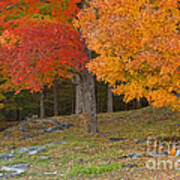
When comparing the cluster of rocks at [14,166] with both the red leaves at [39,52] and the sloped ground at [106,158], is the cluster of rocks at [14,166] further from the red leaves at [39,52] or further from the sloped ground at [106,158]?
the red leaves at [39,52]

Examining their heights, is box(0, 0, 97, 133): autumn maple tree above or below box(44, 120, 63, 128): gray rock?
above

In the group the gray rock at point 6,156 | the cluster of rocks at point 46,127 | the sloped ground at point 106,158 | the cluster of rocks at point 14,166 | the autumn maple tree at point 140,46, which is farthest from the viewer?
the cluster of rocks at point 46,127

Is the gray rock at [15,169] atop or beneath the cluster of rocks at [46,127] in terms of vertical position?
beneath

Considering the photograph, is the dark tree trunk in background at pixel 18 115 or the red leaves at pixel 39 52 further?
the dark tree trunk in background at pixel 18 115

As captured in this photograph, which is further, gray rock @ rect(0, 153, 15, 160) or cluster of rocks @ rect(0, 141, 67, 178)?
gray rock @ rect(0, 153, 15, 160)

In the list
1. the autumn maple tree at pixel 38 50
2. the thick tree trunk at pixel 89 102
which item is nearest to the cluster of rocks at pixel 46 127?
the thick tree trunk at pixel 89 102

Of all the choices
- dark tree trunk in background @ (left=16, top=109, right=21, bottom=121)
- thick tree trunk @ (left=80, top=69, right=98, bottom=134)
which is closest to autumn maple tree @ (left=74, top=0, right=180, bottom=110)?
thick tree trunk @ (left=80, top=69, right=98, bottom=134)

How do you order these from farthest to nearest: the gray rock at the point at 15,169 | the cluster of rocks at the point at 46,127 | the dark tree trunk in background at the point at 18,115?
1. the dark tree trunk in background at the point at 18,115
2. the cluster of rocks at the point at 46,127
3. the gray rock at the point at 15,169

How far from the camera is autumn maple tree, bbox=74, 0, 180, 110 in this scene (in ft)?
27.0

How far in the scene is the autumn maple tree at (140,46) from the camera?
8.23m

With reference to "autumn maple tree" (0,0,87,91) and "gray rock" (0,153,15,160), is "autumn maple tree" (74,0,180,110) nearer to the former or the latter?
"autumn maple tree" (0,0,87,91)

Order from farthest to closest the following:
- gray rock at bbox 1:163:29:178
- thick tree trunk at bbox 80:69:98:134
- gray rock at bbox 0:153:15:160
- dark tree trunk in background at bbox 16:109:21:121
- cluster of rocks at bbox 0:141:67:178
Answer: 1. dark tree trunk in background at bbox 16:109:21:121
2. thick tree trunk at bbox 80:69:98:134
3. gray rock at bbox 0:153:15:160
4. cluster of rocks at bbox 0:141:67:178
5. gray rock at bbox 1:163:29:178

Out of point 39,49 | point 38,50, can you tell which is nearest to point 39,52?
point 38,50

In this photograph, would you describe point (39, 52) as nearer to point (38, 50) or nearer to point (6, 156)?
point (38, 50)
